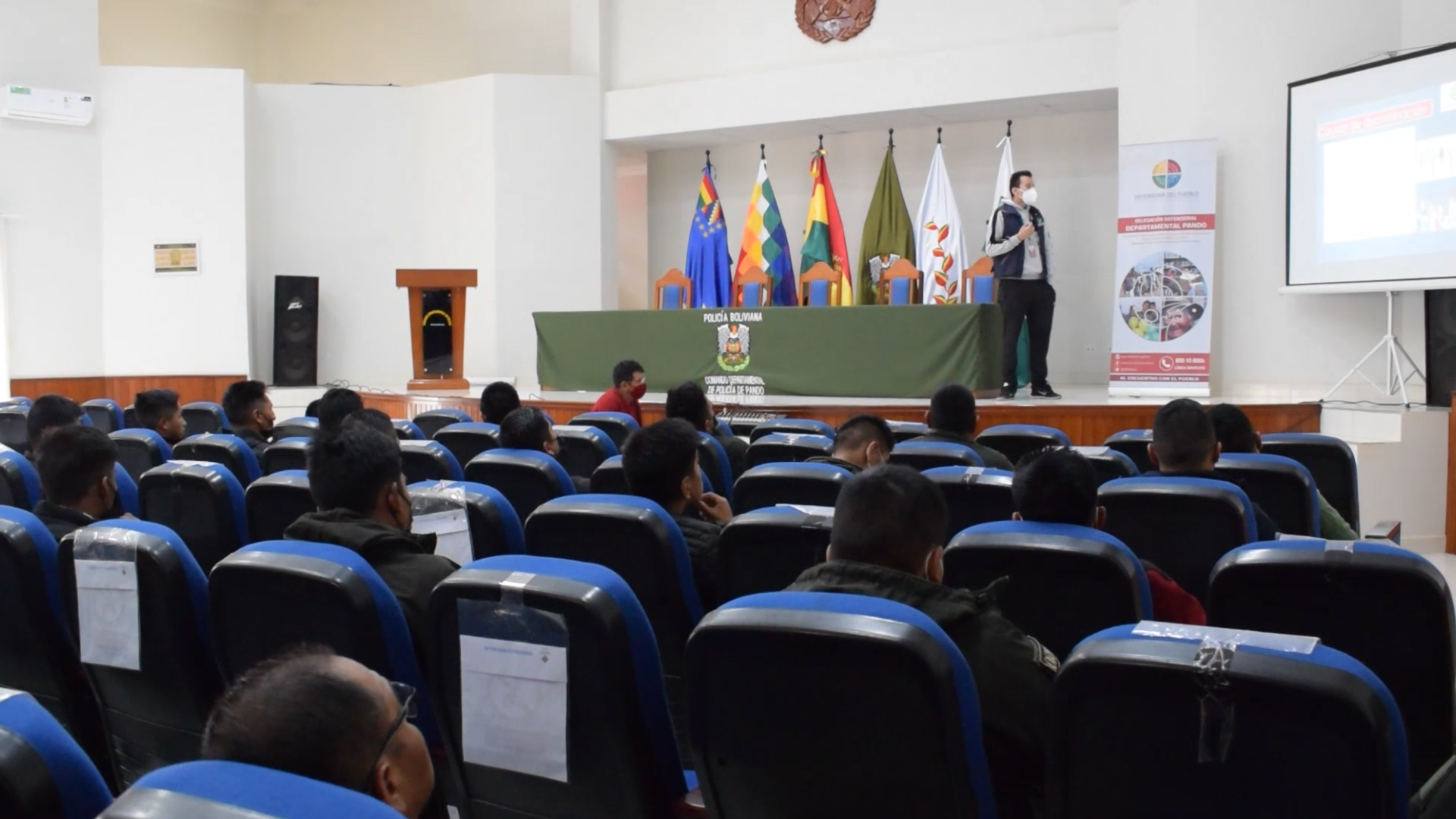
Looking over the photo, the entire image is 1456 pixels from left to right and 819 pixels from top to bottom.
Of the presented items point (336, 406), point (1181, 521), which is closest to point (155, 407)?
point (336, 406)

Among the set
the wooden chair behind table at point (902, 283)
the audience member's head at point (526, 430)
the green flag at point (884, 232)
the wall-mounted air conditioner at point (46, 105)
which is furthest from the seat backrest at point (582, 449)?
the wall-mounted air conditioner at point (46, 105)

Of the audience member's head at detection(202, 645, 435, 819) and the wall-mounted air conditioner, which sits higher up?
the wall-mounted air conditioner

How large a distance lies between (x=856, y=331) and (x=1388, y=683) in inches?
242

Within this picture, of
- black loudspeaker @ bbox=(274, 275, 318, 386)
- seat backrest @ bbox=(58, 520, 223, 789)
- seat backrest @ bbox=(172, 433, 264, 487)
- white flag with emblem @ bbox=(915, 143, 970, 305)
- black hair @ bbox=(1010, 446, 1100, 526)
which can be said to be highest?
white flag with emblem @ bbox=(915, 143, 970, 305)

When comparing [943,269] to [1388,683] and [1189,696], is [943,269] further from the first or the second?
[1189,696]

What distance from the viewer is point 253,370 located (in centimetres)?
1148

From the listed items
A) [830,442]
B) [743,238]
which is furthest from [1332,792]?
[743,238]

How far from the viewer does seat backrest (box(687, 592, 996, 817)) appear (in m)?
1.38

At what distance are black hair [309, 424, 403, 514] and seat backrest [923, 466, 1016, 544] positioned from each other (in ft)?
4.17

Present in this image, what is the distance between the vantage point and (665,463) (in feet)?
9.04

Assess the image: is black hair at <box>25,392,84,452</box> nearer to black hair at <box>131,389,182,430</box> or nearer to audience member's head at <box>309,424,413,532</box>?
black hair at <box>131,389,182,430</box>

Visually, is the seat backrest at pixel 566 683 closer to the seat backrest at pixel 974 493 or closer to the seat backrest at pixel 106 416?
the seat backrest at pixel 974 493

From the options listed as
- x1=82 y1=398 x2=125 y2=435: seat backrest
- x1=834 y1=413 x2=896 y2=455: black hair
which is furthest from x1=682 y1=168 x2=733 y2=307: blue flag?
x1=834 y1=413 x2=896 y2=455: black hair

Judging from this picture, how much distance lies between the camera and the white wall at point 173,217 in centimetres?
1100
